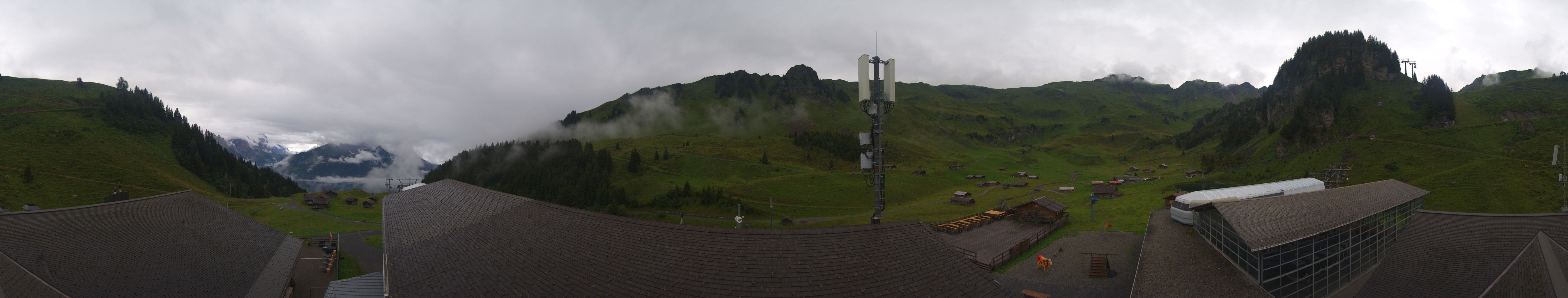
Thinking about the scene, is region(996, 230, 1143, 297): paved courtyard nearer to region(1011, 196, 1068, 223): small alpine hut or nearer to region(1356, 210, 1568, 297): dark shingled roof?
region(1011, 196, 1068, 223): small alpine hut

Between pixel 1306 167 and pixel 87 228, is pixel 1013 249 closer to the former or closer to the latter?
pixel 87 228

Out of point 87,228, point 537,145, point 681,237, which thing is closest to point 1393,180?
point 681,237

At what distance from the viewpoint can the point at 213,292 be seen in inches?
750

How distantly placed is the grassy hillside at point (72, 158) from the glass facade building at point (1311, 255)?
11256cm

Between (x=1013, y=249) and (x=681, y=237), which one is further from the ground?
(x=681, y=237)

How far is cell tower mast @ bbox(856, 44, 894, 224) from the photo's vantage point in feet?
58.2

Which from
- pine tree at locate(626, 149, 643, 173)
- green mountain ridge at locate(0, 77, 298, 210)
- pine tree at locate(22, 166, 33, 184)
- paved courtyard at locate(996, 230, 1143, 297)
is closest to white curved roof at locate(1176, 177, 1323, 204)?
paved courtyard at locate(996, 230, 1143, 297)

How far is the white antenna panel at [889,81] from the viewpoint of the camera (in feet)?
57.8

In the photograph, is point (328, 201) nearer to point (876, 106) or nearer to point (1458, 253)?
point (876, 106)

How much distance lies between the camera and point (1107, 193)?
6931cm

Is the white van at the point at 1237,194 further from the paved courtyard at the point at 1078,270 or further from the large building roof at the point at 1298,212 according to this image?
the large building roof at the point at 1298,212

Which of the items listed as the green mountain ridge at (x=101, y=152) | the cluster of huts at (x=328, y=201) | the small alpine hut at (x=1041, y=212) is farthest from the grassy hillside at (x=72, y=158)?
the small alpine hut at (x=1041, y=212)

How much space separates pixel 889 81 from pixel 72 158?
15185 centimetres

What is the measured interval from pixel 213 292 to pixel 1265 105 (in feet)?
664
